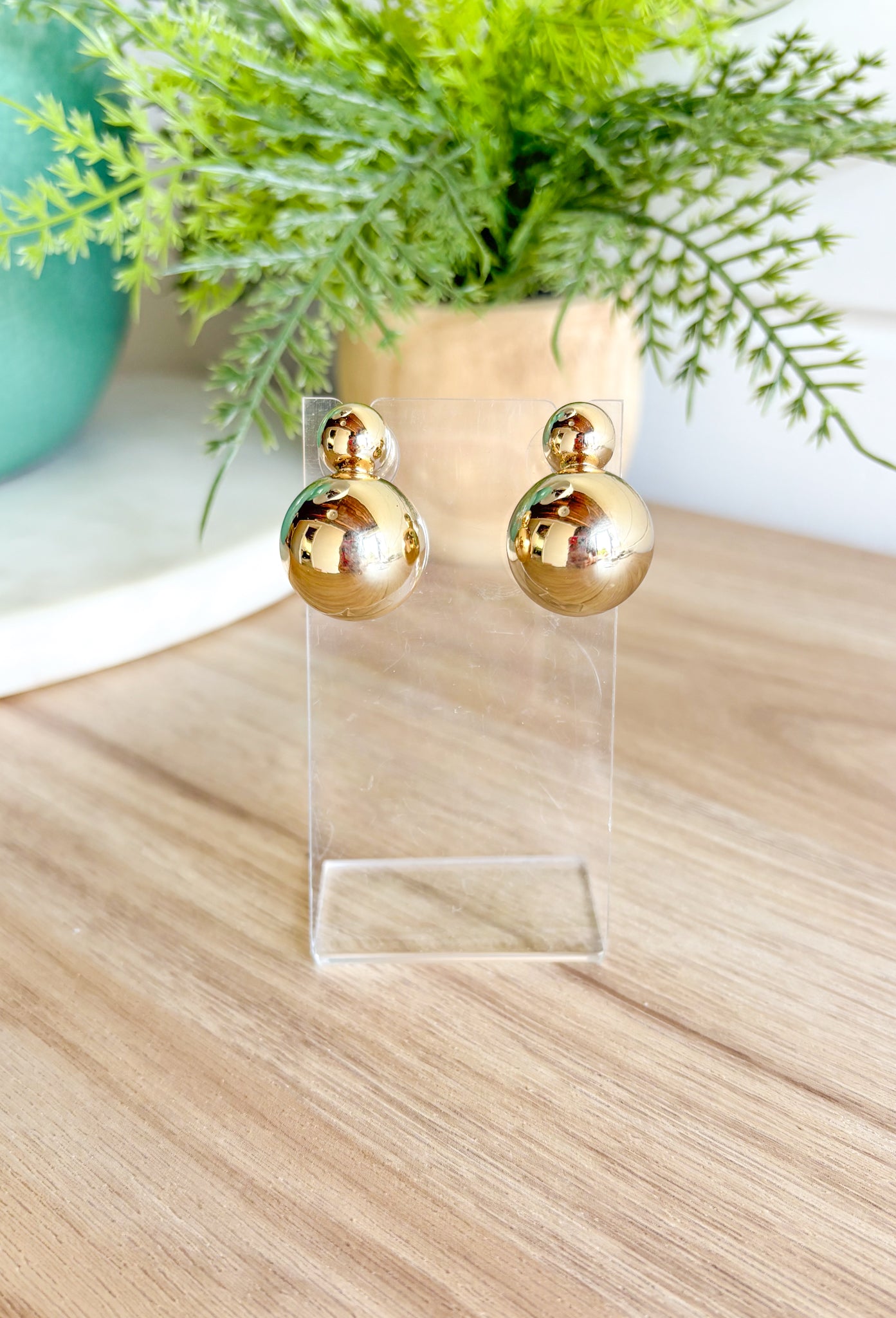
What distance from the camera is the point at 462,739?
1.04ft

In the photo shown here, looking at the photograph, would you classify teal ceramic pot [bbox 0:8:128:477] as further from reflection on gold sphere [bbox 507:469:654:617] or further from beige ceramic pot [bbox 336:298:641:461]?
reflection on gold sphere [bbox 507:469:654:617]

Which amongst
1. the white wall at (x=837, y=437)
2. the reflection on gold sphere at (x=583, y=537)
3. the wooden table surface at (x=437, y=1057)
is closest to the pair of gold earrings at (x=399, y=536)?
the reflection on gold sphere at (x=583, y=537)

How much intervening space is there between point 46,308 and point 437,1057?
410 millimetres

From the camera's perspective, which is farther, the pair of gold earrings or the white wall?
the white wall

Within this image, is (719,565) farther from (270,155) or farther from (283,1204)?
(283,1204)

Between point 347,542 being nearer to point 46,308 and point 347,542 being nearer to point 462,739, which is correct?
point 462,739

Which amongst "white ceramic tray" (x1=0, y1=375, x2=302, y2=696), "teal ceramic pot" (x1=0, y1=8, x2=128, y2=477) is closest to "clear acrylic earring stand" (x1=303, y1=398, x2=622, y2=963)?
"white ceramic tray" (x1=0, y1=375, x2=302, y2=696)

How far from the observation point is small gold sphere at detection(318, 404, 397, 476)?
258 mm

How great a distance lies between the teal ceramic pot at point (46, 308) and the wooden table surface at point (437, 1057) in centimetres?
19

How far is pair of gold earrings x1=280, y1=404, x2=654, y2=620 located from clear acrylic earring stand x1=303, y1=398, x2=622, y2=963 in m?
0.03

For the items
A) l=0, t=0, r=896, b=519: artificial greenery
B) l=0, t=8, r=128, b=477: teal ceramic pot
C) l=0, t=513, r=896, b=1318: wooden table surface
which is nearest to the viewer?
l=0, t=513, r=896, b=1318: wooden table surface

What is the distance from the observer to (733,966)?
279mm

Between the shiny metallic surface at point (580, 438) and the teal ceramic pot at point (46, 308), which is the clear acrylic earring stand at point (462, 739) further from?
the teal ceramic pot at point (46, 308)

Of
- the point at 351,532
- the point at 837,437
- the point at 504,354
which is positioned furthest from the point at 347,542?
the point at 837,437
